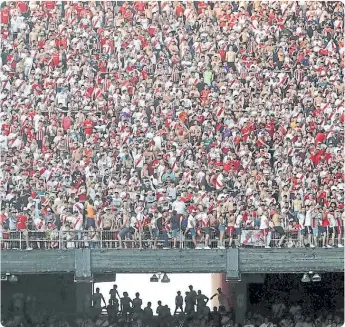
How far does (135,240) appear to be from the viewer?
3412 centimetres

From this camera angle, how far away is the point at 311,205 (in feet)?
115

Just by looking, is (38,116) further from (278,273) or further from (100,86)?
(278,273)

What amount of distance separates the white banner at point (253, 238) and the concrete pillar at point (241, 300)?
6.45ft

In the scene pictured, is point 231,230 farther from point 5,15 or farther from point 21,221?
point 5,15

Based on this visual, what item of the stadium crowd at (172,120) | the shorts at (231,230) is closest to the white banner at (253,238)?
the stadium crowd at (172,120)

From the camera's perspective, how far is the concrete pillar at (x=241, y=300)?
35281 millimetres

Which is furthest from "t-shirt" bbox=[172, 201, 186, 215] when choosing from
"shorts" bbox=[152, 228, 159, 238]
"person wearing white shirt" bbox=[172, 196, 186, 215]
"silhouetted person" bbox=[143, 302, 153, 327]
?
"silhouetted person" bbox=[143, 302, 153, 327]

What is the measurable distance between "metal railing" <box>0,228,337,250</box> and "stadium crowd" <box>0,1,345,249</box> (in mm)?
49

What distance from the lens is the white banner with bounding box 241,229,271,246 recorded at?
112 ft

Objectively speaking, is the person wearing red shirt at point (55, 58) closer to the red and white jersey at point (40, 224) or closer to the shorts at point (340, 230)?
the red and white jersey at point (40, 224)

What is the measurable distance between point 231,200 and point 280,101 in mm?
5105

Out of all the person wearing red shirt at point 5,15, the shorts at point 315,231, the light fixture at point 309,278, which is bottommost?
the light fixture at point 309,278

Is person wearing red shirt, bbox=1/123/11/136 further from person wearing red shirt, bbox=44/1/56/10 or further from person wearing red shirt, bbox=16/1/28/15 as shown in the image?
person wearing red shirt, bbox=44/1/56/10

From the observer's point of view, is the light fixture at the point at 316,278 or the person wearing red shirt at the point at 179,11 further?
the person wearing red shirt at the point at 179,11
